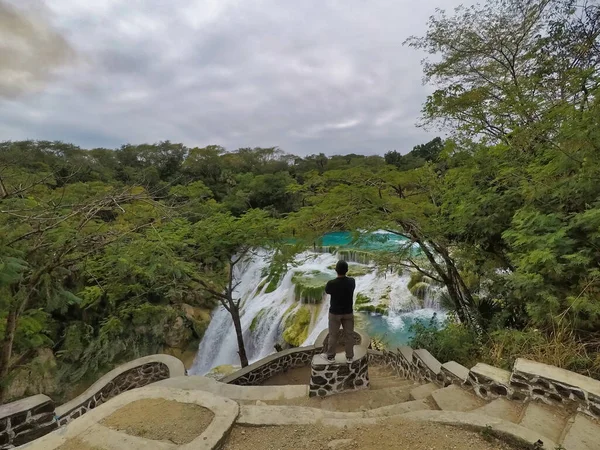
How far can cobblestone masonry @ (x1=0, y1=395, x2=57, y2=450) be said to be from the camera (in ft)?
9.65

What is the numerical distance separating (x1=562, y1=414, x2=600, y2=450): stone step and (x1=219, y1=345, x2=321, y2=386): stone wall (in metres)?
4.27

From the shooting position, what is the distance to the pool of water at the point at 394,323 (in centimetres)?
866

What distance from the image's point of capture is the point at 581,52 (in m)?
5.43

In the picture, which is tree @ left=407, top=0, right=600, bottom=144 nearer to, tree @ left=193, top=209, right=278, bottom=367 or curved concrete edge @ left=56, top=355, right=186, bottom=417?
tree @ left=193, top=209, right=278, bottom=367

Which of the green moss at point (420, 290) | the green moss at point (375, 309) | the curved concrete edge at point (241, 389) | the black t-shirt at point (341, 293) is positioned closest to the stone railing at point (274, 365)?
the curved concrete edge at point (241, 389)

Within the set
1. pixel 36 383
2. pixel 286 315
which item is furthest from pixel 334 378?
pixel 36 383

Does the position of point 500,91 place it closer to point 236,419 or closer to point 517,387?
point 517,387

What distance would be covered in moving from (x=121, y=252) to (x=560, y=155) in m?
6.91

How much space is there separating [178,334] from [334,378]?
28.7 ft

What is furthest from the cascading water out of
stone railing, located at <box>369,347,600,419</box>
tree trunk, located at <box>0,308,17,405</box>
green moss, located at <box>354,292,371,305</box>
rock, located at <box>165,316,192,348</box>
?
tree trunk, located at <box>0,308,17,405</box>

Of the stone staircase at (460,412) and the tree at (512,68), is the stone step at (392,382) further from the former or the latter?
the tree at (512,68)

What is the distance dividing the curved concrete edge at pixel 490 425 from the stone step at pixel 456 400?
620mm

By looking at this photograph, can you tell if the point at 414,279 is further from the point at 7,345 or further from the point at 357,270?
the point at 7,345

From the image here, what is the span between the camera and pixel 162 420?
8.83 ft
